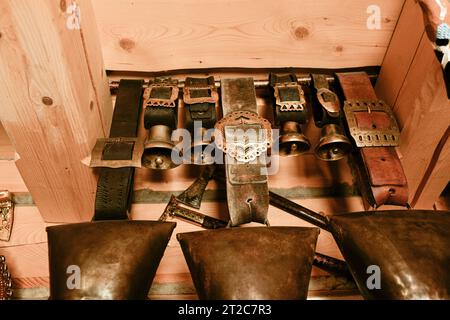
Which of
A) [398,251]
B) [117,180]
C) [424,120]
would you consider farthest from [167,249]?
[424,120]

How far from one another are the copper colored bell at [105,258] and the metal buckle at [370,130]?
74 cm

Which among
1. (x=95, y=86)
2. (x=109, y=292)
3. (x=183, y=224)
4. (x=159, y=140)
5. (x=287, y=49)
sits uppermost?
(x=287, y=49)

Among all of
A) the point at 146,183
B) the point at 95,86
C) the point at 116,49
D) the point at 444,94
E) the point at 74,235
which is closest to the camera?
the point at 74,235

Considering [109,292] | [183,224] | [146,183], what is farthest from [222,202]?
[109,292]

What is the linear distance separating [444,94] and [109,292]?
1.22m

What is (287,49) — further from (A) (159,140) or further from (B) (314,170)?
(A) (159,140)

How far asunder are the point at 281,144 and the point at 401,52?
609mm

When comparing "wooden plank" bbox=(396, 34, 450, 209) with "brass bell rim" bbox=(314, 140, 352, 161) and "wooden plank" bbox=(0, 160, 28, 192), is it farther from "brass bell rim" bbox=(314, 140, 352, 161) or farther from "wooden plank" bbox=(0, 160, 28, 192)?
"wooden plank" bbox=(0, 160, 28, 192)

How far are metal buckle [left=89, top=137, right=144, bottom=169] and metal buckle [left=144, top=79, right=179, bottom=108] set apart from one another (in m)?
0.14

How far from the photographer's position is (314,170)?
Answer: 171 centimetres

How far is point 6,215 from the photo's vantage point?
162 cm

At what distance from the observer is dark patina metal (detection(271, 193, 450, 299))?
965mm

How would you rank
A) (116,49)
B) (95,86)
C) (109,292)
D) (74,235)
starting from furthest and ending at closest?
(116,49) → (95,86) → (74,235) → (109,292)

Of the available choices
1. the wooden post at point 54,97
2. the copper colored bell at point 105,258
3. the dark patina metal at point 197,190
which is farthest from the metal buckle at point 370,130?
the wooden post at point 54,97
